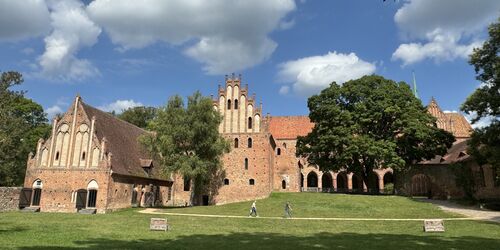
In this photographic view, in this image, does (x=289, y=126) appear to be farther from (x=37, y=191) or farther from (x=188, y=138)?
(x=37, y=191)

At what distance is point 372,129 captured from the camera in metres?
42.8

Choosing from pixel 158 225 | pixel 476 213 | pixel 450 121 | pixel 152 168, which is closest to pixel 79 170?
pixel 152 168

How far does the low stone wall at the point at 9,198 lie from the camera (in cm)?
3291

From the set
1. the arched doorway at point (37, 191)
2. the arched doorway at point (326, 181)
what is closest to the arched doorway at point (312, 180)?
the arched doorway at point (326, 181)

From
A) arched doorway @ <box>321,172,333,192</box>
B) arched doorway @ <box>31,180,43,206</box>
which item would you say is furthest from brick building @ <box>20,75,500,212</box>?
arched doorway @ <box>321,172,333,192</box>

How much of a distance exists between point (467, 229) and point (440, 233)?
10.0 feet

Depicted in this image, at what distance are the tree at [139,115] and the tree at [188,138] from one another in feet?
102

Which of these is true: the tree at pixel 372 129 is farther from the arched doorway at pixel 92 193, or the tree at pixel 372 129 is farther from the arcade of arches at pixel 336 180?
the arched doorway at pixel 92 193

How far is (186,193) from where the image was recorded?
45781mm

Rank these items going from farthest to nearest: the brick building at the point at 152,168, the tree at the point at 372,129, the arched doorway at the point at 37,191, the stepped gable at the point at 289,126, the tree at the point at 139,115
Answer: the tree at the point at 139,115 < the stepped gable at the point at 289,126 < the tree at the point at 372,129 < the arched doorway at the point at 37,191 < the brick building at the point at 152,168

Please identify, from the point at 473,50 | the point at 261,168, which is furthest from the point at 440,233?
the point at 261,168

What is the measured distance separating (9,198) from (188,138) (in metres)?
16.2

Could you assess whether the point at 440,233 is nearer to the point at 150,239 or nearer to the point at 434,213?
the point at 434,213

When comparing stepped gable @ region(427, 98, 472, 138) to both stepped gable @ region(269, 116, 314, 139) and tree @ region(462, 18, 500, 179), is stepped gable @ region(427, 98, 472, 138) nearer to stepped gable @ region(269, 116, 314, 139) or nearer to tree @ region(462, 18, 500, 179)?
stepped gable @ region(269, 116, 314, 139)
